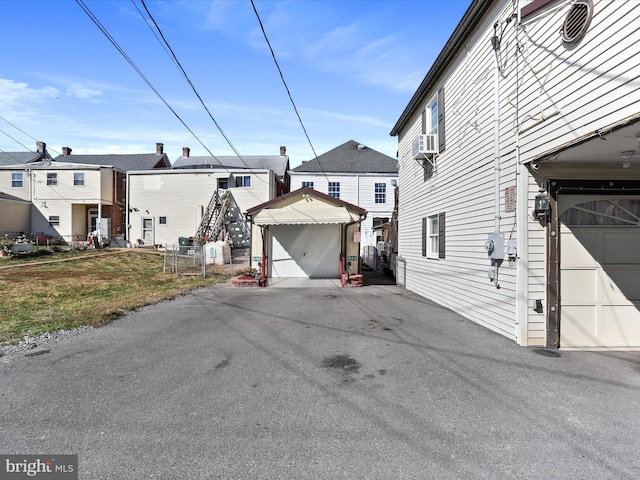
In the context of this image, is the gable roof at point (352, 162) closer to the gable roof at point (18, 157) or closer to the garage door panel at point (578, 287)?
the garage door panel at point (578, 287)

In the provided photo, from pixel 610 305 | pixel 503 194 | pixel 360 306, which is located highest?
pixel 503 194

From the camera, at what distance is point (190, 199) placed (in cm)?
2531

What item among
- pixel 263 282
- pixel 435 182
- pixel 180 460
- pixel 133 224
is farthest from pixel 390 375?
pixel 133 224

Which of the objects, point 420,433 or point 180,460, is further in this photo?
point 420,433

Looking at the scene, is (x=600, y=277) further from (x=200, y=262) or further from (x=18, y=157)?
(x=18, y=157)

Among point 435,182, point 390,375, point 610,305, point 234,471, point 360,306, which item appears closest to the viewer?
point 234,471

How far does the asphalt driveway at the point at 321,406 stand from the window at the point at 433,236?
3.35 metres

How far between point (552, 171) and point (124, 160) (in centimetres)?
3252

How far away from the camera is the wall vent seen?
4270 millimetres

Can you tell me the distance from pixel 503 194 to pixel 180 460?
5.93 meters

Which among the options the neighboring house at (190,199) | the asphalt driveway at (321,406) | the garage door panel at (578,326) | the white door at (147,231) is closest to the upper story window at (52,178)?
the neighboring house at (190,199)

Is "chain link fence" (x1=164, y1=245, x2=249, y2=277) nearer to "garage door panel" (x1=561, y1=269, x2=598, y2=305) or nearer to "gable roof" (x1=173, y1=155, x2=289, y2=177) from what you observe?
"gable roof" (x1=173, y1=155, x2=289, y2=177)

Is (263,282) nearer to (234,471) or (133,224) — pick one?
(234,471)

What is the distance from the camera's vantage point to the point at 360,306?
9172 mm
